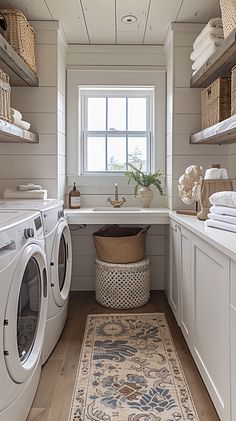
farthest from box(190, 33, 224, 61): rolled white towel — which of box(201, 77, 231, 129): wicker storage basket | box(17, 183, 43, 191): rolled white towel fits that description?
box(17, 183, 43, 191): rolled white towel

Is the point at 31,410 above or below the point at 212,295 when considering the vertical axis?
below

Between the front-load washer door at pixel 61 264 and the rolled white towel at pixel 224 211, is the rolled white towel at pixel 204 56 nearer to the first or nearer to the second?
the rolled white towel at pixel 224 211

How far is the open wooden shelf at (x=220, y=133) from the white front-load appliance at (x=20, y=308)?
1.18 meters

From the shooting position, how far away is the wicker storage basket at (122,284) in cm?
262

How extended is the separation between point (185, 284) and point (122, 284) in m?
0.74

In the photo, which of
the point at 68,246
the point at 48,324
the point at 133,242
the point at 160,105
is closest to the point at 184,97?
the point at 160,105

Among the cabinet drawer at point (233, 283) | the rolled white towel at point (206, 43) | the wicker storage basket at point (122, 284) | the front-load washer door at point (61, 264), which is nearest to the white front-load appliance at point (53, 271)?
the front-load washer door at point (61, 264)

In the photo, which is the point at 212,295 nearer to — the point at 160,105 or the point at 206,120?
the point at 206,120

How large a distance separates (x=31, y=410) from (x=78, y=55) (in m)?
2.82

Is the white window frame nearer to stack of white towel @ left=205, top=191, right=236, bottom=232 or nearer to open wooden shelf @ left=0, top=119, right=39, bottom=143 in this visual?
open wooden shelf @ left=0, top=119, right=39, bottom=143

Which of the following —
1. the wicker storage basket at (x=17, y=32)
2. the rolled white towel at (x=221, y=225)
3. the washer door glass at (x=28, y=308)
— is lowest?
the washer door glass at (x=28, y=308)

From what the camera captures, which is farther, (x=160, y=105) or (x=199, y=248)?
(x=160, y=105)

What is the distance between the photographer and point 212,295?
56.5 inches

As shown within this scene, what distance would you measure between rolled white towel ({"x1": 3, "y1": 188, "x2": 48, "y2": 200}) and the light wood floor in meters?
0.98
